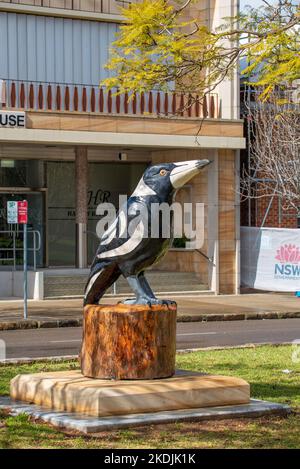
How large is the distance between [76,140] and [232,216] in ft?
18.1

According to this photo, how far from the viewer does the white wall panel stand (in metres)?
28.1

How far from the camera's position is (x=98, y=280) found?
11023 millimetres

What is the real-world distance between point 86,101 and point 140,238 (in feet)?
58.4

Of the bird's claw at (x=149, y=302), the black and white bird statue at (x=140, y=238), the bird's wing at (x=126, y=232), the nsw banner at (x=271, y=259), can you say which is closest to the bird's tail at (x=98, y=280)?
the black and white bird statue at (x=140, y=238)

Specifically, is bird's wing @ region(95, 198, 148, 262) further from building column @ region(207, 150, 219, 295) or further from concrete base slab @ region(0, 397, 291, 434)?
building column @ region(207, 150, 219, 295)

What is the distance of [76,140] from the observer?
27.4m

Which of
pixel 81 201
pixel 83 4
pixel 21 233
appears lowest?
pixel 21 233

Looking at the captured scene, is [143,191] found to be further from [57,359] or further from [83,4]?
[83,4]

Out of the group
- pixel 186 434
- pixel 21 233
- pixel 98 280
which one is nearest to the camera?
pixel 186 434

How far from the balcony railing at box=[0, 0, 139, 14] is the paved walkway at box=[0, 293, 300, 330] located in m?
8.05

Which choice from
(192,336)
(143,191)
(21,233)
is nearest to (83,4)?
(21,233)

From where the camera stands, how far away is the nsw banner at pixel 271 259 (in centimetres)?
2964

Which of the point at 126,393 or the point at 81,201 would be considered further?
the point at 81,201

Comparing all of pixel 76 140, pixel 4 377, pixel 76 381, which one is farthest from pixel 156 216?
pixel 76 140
